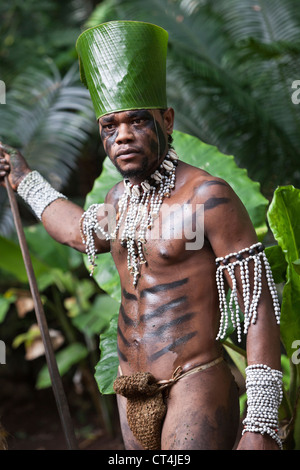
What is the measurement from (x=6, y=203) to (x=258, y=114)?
200 cm

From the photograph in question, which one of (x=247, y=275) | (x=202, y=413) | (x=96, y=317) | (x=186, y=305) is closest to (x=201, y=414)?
(x=202, y=413)

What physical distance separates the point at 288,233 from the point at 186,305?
2.49ft

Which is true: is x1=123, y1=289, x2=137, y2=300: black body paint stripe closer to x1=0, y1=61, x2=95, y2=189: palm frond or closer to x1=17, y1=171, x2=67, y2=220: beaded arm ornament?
x1=17, y1=171, x2=67, y2=220: beaded arm ornament

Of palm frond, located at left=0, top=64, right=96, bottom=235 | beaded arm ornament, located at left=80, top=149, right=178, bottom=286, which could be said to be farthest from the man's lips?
palm frond, located at left=0, top=64, right=96, bottom=235

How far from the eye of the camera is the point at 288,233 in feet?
7.60

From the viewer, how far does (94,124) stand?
4793 mm

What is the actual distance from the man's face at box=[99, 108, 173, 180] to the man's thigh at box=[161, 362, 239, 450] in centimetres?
63

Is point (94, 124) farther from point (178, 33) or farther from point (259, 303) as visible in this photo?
point (259, 303)

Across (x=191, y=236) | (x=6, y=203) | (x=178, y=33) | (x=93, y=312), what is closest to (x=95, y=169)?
(x=6, y=203)

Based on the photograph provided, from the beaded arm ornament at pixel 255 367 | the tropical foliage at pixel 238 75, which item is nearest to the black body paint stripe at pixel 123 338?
the beaded arm ornament at pixel 255 367

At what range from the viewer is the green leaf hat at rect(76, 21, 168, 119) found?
1760 millimetres

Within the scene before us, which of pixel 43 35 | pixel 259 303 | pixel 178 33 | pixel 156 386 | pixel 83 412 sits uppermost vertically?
pixel 43 35

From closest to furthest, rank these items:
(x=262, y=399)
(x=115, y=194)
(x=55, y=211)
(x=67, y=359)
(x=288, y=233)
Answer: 1. (x=262, y=399)
2. (x=115, y=194)
3. (x=55, y=211)
4. (x=288, y=233)
5. (x=67, y=359)

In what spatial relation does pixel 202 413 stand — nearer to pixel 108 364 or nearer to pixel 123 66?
pixel 108 364
